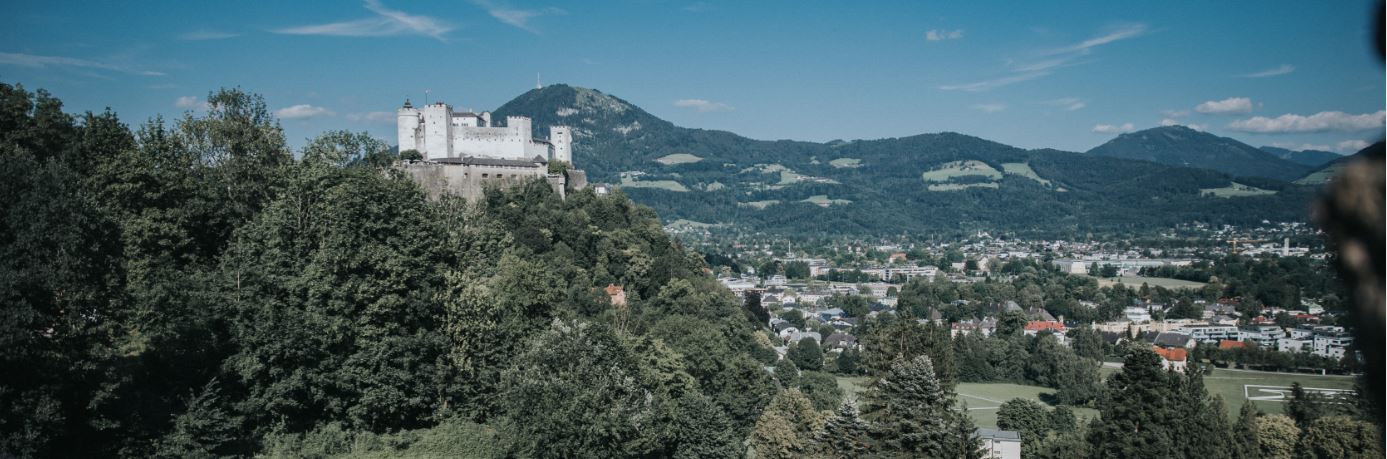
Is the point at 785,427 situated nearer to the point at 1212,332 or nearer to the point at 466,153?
the point at 466,153

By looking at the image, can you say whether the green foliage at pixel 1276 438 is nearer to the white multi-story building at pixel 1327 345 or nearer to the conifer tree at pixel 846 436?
the conifer tree at pixel 846 436

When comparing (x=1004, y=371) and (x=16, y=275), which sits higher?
(x=16, y=275)

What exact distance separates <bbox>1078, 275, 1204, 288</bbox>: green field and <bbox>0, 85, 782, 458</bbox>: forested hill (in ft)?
386

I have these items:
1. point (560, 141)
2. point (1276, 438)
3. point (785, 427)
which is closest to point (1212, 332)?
point (1276, 438)

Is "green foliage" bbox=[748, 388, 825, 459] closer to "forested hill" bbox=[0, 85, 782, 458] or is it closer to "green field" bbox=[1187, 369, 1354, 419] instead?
"forested hill" bbox=[0, 85, 782, 458]

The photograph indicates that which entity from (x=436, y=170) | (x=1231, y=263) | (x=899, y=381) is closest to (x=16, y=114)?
(x=899, y=381)

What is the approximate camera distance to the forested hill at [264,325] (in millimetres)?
14062

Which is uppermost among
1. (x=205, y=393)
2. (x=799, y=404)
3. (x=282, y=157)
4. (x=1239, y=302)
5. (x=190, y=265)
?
(x=282, y=157)

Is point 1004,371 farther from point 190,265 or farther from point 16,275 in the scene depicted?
point 16,275

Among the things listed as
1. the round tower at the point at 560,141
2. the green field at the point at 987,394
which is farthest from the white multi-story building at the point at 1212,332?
the round tower at the point at 560,141

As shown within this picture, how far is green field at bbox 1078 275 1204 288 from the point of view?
12789 centimetres

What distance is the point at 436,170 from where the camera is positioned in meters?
50.0

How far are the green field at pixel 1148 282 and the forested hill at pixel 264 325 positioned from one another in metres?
118

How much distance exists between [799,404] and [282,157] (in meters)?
18.6
